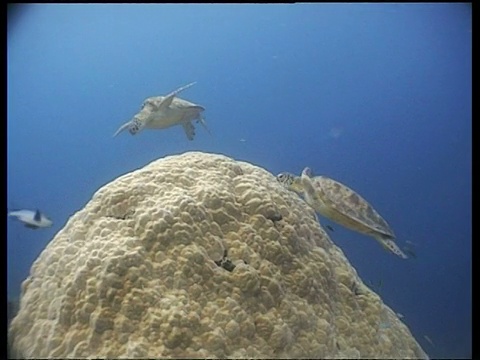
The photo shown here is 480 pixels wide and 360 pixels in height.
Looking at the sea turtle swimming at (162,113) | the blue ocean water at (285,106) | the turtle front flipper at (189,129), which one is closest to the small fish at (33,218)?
the blue ocean water at (285,106)

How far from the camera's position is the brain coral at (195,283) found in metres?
1.91

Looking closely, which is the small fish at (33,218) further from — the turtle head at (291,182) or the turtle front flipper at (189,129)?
the turtle head at (291,182)

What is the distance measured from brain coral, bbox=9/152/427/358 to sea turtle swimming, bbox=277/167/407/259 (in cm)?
24

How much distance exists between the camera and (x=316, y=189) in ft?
8.78

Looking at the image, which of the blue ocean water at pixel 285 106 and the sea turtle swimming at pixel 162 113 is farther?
the sea turtle swimming at pixel 162 113

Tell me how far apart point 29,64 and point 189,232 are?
1.76m

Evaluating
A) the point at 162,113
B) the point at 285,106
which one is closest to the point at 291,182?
the point at 162,113

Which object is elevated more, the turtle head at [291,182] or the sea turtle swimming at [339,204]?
the turtle head at [291,182]

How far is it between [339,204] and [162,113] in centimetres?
194

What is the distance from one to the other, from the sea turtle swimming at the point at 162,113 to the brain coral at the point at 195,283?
165 centimetres

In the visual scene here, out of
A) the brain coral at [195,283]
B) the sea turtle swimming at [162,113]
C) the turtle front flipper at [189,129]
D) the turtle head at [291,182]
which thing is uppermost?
the sea turtle swimming at [162,113]

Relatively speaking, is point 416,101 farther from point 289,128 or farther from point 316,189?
point 289,128

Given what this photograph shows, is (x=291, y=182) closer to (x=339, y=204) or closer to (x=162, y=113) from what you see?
(x=339, y=204)

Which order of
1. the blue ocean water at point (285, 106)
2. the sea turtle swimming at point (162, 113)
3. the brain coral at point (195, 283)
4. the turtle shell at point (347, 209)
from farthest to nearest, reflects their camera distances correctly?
the sea turtle swimming at point (162, 113) < the blue ocean water at point (285, 106) < the turtle shell at point (347, 209) < the brain coral at point (195, 283)
